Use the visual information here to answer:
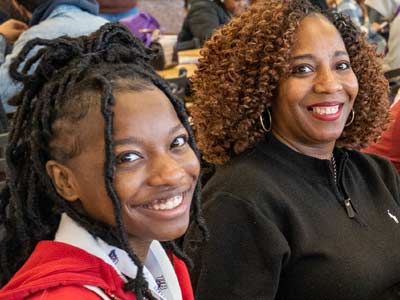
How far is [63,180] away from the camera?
1.10 metres

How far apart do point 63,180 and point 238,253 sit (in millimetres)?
593

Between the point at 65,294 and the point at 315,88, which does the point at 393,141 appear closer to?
the point at 315,88

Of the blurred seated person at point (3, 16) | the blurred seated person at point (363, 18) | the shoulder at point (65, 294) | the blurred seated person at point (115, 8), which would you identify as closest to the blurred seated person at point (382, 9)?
the blurred seated person at point (363, 18)

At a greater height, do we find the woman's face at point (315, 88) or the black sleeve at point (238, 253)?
the woman's face at point (315, 88)

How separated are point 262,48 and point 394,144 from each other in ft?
2.77

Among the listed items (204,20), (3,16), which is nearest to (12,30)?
(3,16)

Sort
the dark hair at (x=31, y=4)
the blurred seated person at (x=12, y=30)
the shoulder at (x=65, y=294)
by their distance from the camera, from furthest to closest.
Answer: the blurred seated person at (x=12, y=30) < the dark hair at (x=31, y=4) < the shoulder at (x=65, y=294)

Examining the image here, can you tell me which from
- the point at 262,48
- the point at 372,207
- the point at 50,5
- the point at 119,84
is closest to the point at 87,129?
the point at 119,84

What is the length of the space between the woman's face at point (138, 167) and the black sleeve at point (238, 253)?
0.43m

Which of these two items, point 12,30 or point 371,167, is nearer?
point 371,167

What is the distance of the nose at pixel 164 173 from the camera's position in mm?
1058

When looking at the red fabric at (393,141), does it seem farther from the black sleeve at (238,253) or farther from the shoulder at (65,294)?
the shoulder at (65,294)

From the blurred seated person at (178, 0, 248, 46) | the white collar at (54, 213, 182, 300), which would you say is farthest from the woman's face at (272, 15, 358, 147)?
the blurred seated person at (178, 0, 248, 46)

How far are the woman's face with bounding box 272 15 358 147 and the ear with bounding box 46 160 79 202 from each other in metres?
0.76
